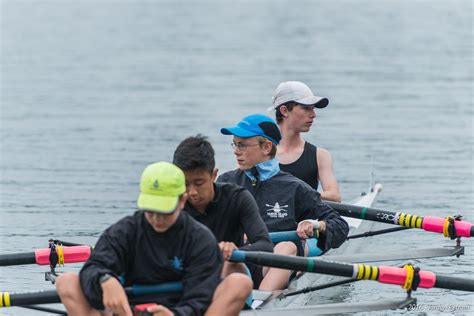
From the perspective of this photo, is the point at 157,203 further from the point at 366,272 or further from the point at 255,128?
the point at 255,128

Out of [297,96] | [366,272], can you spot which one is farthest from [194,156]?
[297,96]

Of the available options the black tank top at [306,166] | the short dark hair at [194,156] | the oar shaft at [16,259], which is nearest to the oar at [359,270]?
→ the short dark hair at [194,156]

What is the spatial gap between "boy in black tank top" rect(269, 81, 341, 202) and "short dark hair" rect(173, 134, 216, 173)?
3.11 metres

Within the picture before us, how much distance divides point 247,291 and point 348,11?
174 ft

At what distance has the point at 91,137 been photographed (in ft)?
71.3

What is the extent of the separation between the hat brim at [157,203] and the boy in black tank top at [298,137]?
409cm

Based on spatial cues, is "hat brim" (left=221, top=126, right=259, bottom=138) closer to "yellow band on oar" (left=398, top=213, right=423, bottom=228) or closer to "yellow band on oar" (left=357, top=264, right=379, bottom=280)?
"yellow band on oar" (left=357, top=264, right=379, bottom=280)

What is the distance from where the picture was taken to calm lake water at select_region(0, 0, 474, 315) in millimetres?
15406

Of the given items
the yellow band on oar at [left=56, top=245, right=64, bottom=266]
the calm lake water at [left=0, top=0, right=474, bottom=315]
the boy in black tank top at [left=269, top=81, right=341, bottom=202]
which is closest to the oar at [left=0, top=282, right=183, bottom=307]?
the yellow band on oar at [left=56, top=245, right=64, bottom=266]

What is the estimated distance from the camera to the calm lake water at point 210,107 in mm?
15406

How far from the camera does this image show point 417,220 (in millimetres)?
11000

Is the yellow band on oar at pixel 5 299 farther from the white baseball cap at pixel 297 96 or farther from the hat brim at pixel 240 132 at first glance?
the white baseball cap at pixel 297 96

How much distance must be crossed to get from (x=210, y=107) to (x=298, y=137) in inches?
575

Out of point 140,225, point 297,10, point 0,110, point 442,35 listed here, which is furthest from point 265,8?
point 140,225
